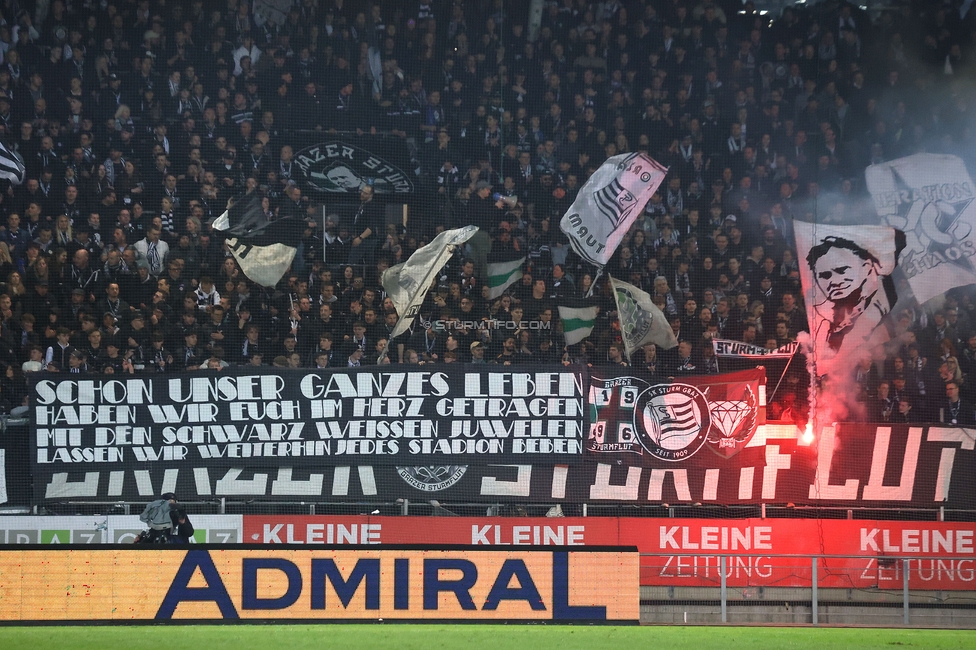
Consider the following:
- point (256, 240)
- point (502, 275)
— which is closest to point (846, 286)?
point (502, 275)

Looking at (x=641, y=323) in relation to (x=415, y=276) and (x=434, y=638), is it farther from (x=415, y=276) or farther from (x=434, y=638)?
(x=434, y=638)

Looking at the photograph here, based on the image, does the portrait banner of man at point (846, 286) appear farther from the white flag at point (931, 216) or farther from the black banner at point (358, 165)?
the black banner at point (358, 165)

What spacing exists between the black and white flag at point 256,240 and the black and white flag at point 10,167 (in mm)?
2296

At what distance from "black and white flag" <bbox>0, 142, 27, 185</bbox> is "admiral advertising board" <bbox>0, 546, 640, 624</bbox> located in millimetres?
5419

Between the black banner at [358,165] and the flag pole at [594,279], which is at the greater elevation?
the black banner at [358,165]

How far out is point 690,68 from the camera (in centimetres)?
1313

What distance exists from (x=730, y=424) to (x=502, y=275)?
303 cm

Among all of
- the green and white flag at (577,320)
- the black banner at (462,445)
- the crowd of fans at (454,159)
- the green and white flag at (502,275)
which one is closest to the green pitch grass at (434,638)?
the black banner at (462,445)

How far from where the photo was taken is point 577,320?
11.9 metres

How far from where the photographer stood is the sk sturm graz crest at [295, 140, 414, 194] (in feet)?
40.3

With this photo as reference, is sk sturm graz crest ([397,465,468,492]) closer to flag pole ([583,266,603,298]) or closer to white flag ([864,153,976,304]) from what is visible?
flag pole ([583,266,603,298])

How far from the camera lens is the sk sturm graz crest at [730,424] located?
37.2 feet

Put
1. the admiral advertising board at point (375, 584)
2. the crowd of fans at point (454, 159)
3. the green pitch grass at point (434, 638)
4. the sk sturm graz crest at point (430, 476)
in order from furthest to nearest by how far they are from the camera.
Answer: the crowd of fans at point (454, 159) → the sk sturm graz crest at point (430, 476) → the admiral advertising board at point (375, 584) → the green pitch grass at point (434, 638)

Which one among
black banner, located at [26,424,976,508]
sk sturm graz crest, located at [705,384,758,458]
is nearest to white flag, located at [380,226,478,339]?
black banner, located at [26,424,976,508]
